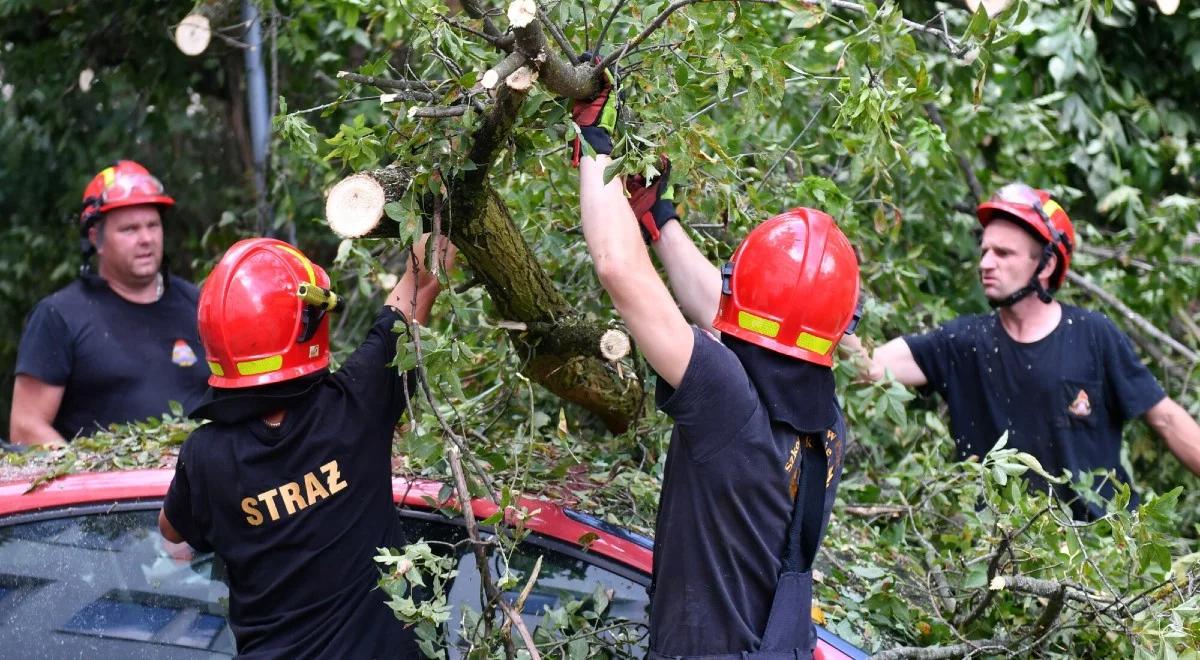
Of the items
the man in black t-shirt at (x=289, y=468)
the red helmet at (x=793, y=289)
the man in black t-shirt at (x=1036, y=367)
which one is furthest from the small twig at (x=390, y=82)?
the man in black t-shirt at (x=1036, y=367)

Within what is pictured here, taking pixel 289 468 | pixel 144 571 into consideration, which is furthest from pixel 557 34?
pixel 144 571

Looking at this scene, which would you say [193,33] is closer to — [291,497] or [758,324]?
[291,497]

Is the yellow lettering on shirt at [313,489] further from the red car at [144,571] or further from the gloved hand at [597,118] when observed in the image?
the gloved hand at [597,118]

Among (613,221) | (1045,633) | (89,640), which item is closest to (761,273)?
(613,221)

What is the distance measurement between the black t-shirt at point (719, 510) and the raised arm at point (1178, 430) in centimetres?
240

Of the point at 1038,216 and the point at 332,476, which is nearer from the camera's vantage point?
the point at 332,476

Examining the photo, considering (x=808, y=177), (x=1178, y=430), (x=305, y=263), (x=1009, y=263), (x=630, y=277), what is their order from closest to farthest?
(x=630, y=277), (x=305, y=263), (x=808, y=177), (x=1178, y=430), (x=1009, y=263)

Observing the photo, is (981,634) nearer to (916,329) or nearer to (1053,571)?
(1053,571)

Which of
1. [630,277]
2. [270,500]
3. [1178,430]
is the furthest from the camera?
[1178,430]

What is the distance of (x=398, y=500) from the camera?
2947 mm

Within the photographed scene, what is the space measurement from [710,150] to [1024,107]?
2.72m

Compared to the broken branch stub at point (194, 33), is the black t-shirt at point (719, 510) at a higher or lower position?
lower

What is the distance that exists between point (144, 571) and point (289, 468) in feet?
2.22

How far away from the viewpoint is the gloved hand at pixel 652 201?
2797 mm
